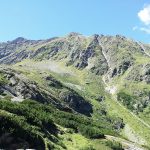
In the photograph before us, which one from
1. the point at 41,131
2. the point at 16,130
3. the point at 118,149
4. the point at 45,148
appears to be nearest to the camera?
the point at 16,130

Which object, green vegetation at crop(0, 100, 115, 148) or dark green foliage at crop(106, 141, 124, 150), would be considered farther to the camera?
dark green foliage at crop(106, 141, 124, 150)

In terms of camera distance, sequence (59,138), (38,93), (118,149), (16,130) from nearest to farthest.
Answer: (16,130)
(59,138)
(118,149)
(38,93)

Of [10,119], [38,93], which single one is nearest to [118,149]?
[10,119]

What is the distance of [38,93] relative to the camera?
160000mm

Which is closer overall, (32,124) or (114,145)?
(32,124)

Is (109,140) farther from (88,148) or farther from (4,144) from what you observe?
(4,144)

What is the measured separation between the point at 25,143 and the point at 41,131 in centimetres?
1776

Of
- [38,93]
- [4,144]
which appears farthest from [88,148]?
[38,93]

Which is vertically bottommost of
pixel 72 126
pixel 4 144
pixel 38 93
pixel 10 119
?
pixel 4 144

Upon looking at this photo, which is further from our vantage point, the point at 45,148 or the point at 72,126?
the point at 72,126

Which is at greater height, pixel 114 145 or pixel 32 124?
pixel 114 145

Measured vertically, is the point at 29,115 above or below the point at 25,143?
above

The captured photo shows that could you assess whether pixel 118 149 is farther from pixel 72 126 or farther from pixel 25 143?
pixel 25 143

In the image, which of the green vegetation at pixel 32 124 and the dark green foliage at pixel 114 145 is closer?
the green vegetation at pixel 32 124
